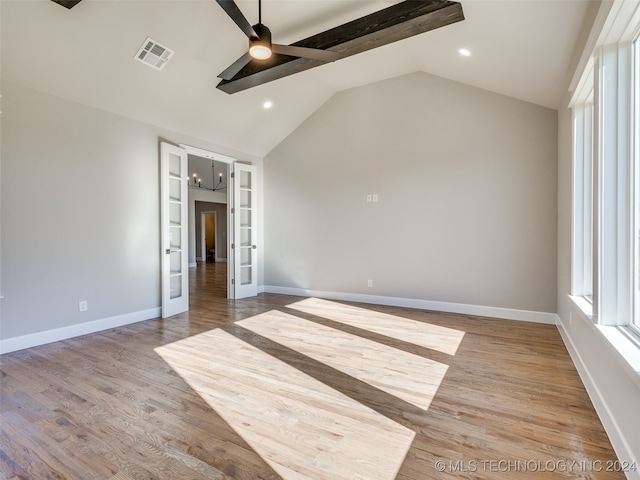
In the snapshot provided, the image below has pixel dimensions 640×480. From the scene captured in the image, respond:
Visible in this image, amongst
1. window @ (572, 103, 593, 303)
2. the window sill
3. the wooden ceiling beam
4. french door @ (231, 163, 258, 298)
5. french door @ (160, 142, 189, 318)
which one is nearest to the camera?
the window sill

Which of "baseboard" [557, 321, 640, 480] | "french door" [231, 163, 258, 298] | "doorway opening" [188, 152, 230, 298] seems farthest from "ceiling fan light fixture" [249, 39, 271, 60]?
"baseboard" [557, 321, 640, 480]

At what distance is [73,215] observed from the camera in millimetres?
3709

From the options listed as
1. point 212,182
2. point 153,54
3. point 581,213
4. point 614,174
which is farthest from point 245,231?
point 212,182

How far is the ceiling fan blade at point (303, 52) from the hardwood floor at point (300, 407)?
2.84 meters

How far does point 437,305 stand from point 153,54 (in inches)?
201

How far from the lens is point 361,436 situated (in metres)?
1.89

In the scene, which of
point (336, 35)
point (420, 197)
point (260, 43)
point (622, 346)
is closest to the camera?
point (622, 346)

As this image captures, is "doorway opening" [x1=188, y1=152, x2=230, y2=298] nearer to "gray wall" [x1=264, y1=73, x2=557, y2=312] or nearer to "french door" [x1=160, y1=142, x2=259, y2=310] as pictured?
"french door" [x1=160, y1=142, x2=259, y2=310]

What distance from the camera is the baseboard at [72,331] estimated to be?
10.7ft

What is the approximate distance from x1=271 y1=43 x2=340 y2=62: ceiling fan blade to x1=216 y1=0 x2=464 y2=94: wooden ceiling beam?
41 cm

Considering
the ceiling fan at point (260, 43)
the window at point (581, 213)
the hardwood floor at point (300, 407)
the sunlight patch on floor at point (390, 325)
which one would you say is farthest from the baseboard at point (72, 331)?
the window at point (581, 213)

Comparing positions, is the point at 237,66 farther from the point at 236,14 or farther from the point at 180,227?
the point at 180,227

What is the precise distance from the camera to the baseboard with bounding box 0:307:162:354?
129 inches

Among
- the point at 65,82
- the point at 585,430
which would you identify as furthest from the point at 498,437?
the point at 65,82
